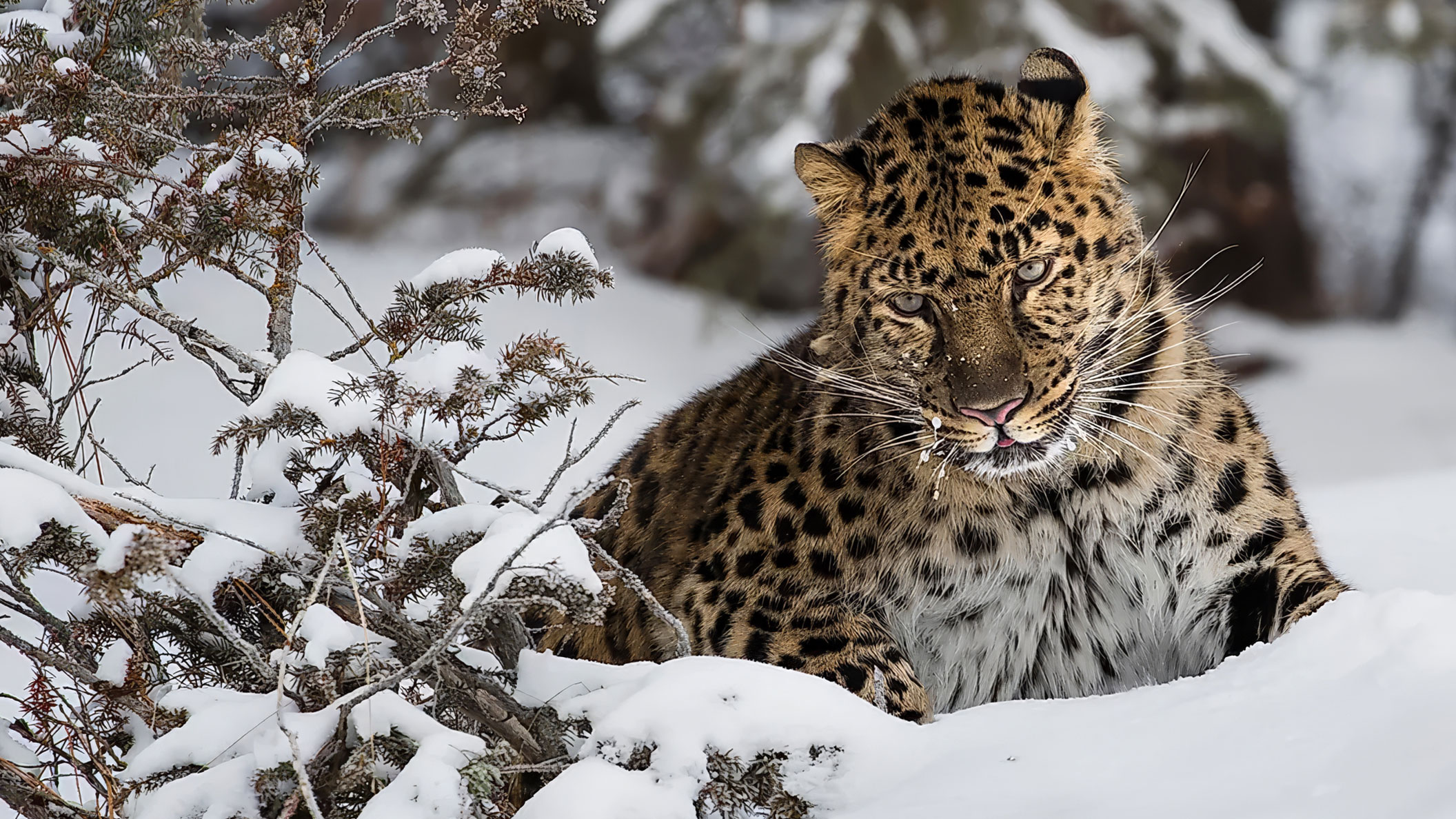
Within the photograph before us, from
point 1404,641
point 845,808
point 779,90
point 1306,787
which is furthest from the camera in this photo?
point 779,90

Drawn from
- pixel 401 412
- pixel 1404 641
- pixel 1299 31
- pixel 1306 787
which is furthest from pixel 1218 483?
pixel 1299 31

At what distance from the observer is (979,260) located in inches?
168

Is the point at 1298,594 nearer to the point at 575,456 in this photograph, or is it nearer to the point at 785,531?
the point at 785,531

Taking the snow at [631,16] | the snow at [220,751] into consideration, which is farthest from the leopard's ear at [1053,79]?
the snow at [631,16]

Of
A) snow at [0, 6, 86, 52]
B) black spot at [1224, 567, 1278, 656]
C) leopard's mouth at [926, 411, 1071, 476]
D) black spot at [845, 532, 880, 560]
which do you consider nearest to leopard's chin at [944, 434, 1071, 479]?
leopard's mouth at [926, 411, 1071, 476]

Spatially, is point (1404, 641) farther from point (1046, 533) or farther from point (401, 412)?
point (401, 412)

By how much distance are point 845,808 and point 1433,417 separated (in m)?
12.7

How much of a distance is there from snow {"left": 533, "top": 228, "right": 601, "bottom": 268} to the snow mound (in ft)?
3.46

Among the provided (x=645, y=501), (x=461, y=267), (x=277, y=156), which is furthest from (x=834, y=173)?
(x=277, y=156)

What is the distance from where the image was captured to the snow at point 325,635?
10.7 ft

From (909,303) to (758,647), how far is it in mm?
1119

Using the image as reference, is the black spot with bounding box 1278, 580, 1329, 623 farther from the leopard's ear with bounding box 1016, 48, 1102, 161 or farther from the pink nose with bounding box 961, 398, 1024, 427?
the leopard's ear with bounding box 1016, 48, 1102, 161

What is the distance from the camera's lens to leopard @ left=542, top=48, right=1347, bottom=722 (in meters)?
4.28

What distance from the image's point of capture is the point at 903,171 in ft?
14.8
